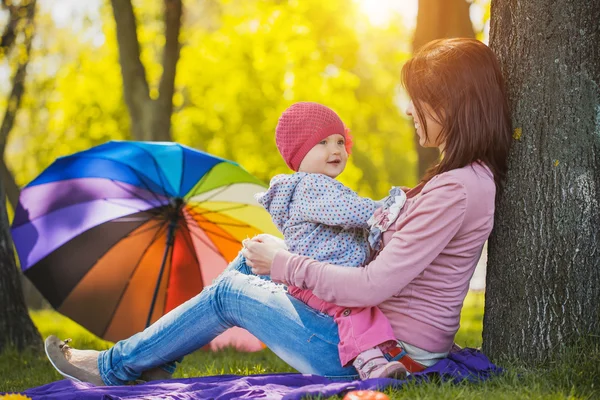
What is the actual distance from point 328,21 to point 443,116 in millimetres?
13166

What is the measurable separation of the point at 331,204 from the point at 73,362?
145 centimetres

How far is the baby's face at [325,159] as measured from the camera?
10.8 feet

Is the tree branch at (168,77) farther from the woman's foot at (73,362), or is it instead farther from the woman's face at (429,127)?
the woman's face at (429,127)

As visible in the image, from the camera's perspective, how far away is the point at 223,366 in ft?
14.0

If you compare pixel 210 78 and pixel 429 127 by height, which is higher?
pixel 210 78

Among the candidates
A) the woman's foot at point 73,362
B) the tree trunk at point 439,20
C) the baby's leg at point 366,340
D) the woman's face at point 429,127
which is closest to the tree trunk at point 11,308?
the woman's foot at point 73,362

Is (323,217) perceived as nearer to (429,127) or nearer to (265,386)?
(429,127)

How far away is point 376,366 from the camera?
110 inches

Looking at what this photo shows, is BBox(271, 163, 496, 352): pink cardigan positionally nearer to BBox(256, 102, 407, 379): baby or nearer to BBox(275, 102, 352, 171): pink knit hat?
BBox(256, 102, 407, 379): baby

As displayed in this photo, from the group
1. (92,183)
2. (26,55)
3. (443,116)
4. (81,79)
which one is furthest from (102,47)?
(443,116)

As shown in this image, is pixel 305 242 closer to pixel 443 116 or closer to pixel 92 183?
pixel 443 116

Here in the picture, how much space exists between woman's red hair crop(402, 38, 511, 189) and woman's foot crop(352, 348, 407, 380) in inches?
30.1

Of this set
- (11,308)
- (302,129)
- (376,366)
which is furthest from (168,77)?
(376,366)

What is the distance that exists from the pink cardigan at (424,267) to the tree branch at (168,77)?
6891mm
